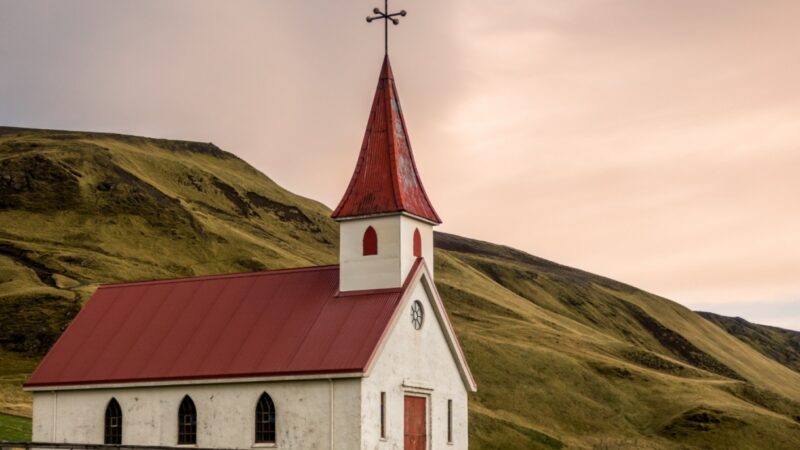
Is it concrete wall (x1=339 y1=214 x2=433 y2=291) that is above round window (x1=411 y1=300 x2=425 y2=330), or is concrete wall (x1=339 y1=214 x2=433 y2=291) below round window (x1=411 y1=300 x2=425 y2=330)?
above

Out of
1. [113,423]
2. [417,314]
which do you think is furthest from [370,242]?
[113,423]

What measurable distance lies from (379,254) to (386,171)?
12.3 ft

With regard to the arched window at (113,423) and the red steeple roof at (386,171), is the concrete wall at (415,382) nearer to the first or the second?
the red steeple roof at (386,171)

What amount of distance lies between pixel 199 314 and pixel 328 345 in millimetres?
8526

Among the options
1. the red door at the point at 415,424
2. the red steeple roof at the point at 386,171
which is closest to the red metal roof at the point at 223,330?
the red steeple roof at the point at 386,171

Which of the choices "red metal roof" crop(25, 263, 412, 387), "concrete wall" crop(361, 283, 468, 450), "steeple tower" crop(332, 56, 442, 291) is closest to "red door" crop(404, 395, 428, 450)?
"concrete wall" crop(361, 283, 468, 450)

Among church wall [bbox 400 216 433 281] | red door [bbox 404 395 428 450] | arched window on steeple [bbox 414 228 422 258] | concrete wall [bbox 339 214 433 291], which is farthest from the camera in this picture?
arched window on steeple [bbox 414 228 422 258]

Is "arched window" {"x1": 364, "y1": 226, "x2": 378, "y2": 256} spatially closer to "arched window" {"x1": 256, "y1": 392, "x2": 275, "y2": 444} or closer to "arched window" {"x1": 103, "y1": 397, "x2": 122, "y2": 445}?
"arched window" {"x1": 256, "y1": 392, "x2": 275, "y2": 444}

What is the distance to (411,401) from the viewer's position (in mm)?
46562

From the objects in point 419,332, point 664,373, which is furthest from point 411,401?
point 664,373

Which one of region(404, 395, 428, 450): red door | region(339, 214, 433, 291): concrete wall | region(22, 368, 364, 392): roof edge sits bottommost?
region(404, 395, 428, 450): red door

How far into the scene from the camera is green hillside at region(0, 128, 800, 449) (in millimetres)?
98938

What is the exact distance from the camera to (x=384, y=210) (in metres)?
47.4

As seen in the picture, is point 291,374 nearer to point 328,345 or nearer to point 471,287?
point 328,345
